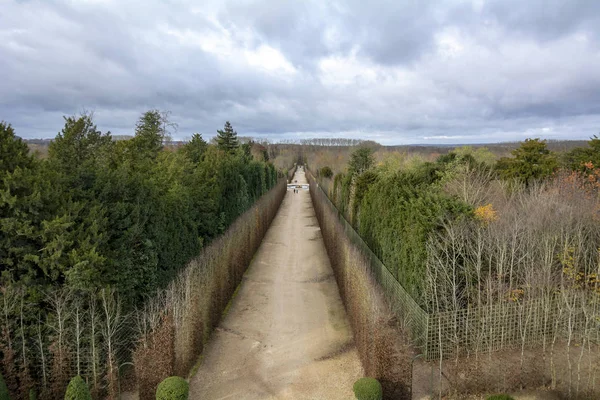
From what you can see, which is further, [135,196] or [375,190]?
[375,190]

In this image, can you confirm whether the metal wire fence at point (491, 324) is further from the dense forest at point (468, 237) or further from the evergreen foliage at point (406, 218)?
the evergreen foliage at point (406, 218)

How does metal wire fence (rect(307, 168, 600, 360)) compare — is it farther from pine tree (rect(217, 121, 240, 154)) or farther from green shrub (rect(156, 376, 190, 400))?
pine tree (rect(217, 121, 240, 154))

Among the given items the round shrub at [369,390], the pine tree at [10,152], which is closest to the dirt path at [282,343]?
the round shrub at [369,390]

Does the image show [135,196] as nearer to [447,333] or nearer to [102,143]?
[102,143]

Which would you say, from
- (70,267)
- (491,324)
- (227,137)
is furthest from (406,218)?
(227,137)

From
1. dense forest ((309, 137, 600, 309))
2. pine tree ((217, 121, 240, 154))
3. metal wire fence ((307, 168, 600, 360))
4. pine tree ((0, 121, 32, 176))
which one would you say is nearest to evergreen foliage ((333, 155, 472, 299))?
dense forest ((309, 137, 600, 309))

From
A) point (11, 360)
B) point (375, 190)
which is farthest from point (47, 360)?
point (375, 190)
